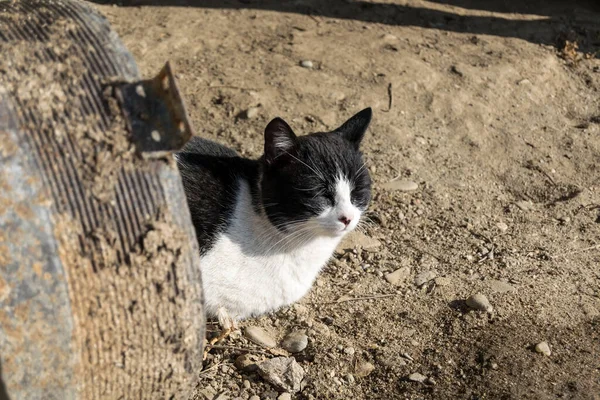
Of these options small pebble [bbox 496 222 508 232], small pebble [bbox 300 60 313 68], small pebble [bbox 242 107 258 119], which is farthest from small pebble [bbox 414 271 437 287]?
small pebble [bbox 300 60 313 68]

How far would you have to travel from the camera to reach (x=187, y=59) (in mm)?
5586

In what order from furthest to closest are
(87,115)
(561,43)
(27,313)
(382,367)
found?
(561,43) < (382,367) < (87,115) < (27,313)

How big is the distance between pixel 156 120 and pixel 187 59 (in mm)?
3462

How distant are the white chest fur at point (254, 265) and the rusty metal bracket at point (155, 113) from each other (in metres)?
1.42

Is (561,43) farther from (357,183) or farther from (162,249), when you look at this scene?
(162,249)

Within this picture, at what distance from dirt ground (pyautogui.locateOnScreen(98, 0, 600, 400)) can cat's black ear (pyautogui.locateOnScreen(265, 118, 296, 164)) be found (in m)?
0.79

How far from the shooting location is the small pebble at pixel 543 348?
3341 millimetres

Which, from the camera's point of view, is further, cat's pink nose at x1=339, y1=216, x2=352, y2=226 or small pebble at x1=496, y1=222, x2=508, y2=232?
small pebble at x1=496, y1=222, x2=508, y2=232

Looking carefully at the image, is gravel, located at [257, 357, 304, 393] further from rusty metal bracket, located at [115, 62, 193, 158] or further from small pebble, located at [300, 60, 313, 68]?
small pebble, located at [300, 60, 313, 68]

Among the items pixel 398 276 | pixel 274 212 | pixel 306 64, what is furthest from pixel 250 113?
pixel 398 276

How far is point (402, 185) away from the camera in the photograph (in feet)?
15.2

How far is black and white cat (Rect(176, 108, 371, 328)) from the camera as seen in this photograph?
11.5 feet

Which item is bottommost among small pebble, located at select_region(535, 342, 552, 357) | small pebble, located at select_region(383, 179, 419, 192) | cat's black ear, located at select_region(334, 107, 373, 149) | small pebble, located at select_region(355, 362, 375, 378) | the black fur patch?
small pebble, located at select_region(355, 362, 375, 378)

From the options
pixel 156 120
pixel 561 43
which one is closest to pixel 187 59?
pixel 561 43
